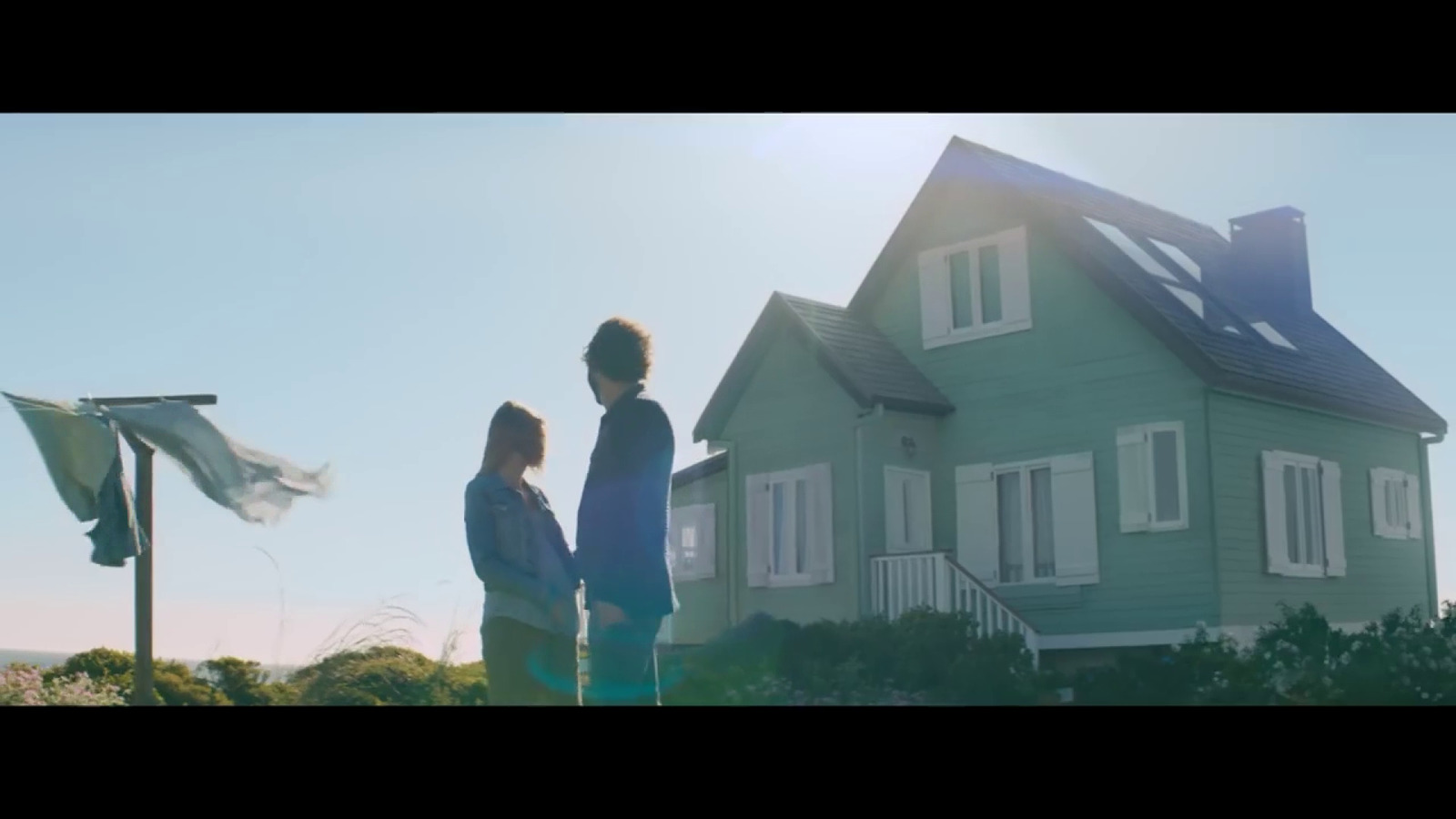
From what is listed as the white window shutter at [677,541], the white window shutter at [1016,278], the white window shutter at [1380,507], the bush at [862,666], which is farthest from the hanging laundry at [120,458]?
the white window shutter at [1380,507]

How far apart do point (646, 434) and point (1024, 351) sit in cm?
1128

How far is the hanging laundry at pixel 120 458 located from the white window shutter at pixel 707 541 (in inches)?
367

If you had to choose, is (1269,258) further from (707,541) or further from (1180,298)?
(707,541)

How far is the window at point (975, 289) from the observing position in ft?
47.9

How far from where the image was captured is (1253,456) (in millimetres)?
13594

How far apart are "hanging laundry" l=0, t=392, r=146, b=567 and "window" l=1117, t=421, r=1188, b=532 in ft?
29.6

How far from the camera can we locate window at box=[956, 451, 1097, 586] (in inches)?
539

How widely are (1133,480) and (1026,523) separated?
1139 millimetres

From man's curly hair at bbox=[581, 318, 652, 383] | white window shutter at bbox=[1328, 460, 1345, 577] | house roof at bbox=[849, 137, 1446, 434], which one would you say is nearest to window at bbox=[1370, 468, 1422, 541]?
house roof at bbox=[849, 137, 1446, 434]

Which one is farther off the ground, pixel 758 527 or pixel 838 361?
pixel 838 361

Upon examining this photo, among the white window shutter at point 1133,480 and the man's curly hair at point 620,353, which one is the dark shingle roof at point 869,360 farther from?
the man's curly hair at point 620,353

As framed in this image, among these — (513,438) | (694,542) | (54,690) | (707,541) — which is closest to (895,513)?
(707,541)

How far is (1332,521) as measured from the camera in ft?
48.0
